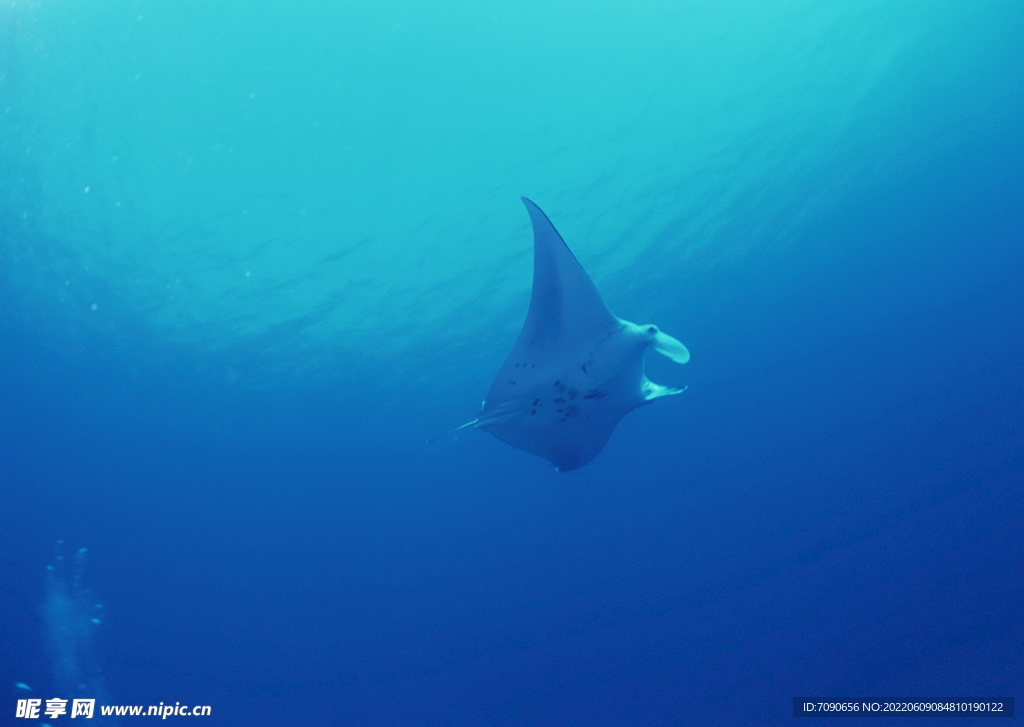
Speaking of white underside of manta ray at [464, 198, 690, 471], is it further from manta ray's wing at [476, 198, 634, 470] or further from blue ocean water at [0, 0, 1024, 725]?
blue ocean water at [0, 0, 1024, 725]

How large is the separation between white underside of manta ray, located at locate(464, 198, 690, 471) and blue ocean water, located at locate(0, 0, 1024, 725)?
9.67 meters

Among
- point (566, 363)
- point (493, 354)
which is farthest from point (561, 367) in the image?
point (493, 354)

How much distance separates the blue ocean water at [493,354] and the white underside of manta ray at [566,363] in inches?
381

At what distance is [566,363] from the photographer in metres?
4.55

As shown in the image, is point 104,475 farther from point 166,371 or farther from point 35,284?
point 35,284

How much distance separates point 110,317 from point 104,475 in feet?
44.8

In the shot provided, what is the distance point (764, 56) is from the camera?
43.5 ft

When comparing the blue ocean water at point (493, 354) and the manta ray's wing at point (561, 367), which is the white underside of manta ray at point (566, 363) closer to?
the manta ray's wing at point (561, 367)

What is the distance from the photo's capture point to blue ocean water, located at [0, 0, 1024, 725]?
12336 mm

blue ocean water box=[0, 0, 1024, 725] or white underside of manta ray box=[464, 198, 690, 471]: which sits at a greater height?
blue ocean water box=[0, 0, 1024, 725]

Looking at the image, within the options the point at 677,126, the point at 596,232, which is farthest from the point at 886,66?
the point at 596,232

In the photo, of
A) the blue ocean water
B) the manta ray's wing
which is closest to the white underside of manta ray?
the manta ray's wing

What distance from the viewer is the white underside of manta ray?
4195mm

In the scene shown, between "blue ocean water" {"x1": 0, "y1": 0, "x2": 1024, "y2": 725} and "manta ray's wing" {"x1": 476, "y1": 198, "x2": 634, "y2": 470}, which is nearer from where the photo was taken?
"manta ray's wing" {"x1": 476, "y1": 198, "x2": 634, "y2": 470}
